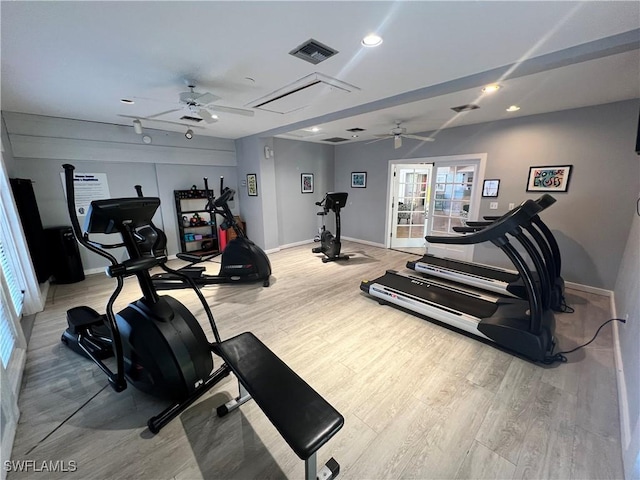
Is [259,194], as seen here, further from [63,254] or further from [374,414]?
[374,414]

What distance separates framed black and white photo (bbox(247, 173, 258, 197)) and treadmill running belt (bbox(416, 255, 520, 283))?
372 cm

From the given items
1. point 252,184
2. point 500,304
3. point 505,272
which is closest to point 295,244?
point 252,184

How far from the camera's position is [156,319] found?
1.81 meters

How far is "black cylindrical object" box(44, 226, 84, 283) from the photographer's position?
3957 millimetres

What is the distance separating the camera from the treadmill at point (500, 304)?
2225 millimetres

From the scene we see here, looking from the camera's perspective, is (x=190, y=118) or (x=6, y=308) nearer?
(x=6, y=308)

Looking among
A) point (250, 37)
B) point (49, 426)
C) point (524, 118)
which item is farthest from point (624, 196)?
point (49, 426)

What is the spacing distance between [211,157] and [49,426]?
4.98 metres

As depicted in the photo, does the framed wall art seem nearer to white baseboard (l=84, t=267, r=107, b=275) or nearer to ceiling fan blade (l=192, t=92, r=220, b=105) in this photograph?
ceiling fan blade (l=192, t=92, r=220, b=105)

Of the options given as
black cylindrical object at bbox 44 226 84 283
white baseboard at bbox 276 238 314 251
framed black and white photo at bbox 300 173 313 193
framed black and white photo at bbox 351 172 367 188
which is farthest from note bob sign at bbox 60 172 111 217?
framed black and white photo at bbox 351 172 367 188

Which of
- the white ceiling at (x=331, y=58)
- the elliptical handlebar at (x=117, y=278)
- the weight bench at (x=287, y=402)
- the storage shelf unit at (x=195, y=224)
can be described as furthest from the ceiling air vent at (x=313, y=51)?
the storage shelf unit at (x=195, y=224)

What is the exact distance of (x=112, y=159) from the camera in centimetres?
449

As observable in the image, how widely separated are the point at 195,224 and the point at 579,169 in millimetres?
6674

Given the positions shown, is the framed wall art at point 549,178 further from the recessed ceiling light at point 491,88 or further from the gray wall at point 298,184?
the gray wall at point 298,184
